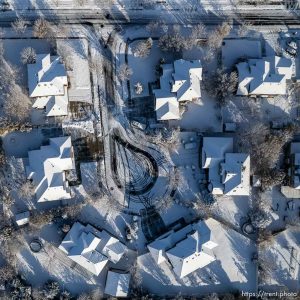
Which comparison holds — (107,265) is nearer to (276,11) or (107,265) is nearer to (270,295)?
(270,295)

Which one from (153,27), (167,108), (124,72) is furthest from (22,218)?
(153,27)

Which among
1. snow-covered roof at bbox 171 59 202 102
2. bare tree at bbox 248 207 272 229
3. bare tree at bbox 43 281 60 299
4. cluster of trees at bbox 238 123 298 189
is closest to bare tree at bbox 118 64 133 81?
snow-covered roof at bbox 171 59 202 102

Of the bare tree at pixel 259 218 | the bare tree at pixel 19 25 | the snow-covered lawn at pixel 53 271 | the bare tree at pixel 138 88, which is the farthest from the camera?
the snow-covered lawn at pixel 53 271

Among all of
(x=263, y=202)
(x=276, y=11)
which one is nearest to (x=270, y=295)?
(x=263, y=202)

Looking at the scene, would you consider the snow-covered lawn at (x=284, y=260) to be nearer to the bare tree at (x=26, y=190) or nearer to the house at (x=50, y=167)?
the house at (x=50, y=167)

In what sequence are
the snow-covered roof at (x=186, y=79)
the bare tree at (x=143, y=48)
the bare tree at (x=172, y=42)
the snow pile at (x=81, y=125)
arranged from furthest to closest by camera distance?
the snow pile at (x=81, y=125)
the bare tree at (x=143, y=48)
the bare tree at (x=172, y=42)
the snow-covered roof at (x=186, y=79)

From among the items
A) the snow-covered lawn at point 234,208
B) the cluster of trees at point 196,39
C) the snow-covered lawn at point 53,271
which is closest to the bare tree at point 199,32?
the cluster of trees at point 196,39

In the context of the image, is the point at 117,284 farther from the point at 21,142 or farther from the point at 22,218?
the point at 21,142
